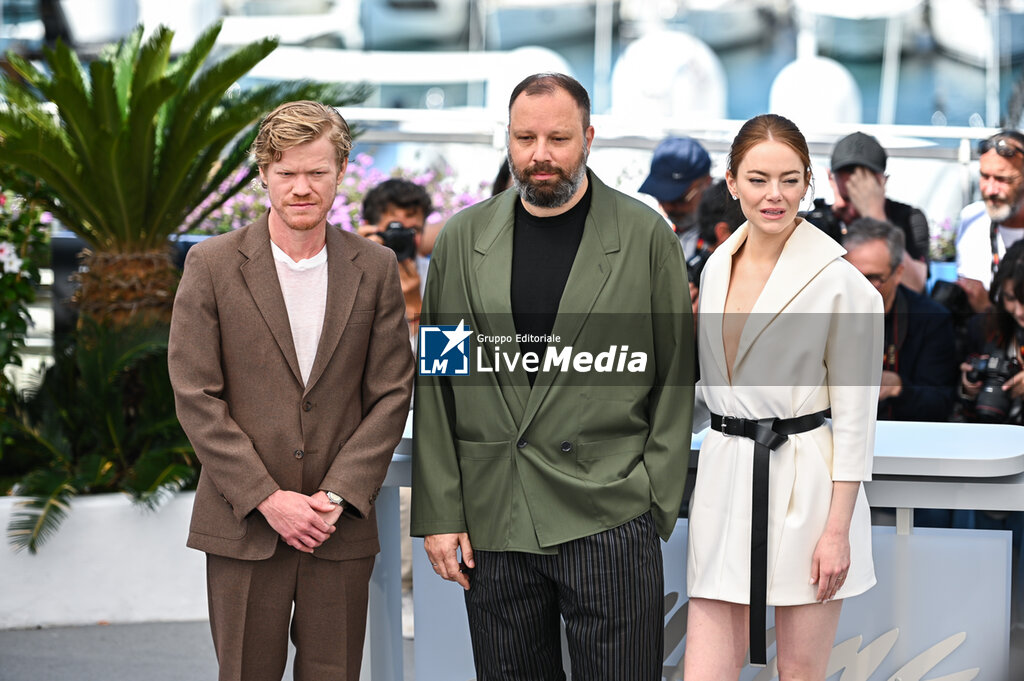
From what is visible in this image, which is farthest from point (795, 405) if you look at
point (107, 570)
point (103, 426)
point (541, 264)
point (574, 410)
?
point (103, 426)

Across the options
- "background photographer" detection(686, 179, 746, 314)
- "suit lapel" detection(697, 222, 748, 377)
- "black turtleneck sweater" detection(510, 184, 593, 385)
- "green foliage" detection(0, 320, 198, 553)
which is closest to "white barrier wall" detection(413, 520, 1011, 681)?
"suit lapel" detection(697, 222, 748, 377)

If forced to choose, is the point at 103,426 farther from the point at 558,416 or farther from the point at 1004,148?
the point at 1004,148

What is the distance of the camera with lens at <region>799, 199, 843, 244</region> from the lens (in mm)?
4348

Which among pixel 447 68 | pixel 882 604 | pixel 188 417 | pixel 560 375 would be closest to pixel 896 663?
pixel 882 604

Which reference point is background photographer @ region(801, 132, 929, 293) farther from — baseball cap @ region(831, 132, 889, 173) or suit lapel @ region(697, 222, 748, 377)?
suit lapel @ region(697, 222, 748, 377)

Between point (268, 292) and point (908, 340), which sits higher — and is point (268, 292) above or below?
above

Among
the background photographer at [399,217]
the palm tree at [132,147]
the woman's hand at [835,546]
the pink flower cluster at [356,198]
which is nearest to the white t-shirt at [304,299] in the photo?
the woman's hand at [835,546]

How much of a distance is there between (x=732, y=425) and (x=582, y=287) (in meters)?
0.45

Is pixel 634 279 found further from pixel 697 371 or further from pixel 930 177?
pixel 930 177

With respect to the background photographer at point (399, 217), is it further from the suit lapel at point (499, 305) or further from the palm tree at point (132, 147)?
the suit lapel at point (499, 305)

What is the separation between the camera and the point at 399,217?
4.96 meters

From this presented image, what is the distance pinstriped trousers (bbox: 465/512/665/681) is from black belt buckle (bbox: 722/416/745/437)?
0.26 meters

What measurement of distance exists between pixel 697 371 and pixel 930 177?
4889 millimetres

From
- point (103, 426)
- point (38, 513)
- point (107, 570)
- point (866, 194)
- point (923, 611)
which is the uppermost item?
point (866, 194)
